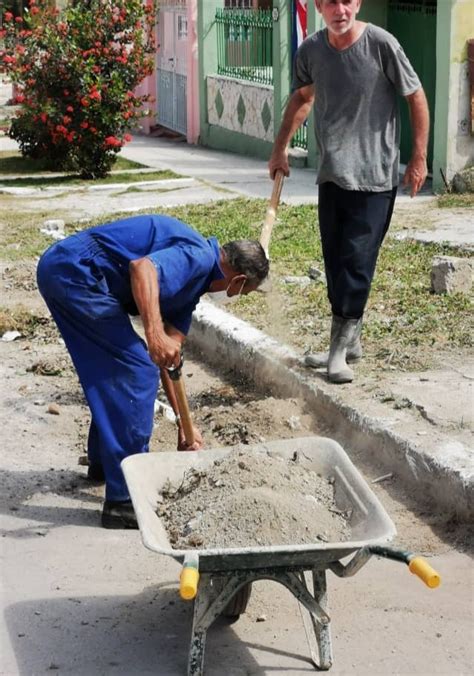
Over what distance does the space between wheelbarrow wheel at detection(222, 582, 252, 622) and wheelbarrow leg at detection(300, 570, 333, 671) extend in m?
0.23

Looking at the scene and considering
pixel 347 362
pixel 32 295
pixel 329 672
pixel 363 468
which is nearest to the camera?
pixel 329 672

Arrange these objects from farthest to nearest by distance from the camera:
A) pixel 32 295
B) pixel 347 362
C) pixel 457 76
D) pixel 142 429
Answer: pixel 457 76 < pixel 32 295 < pixel 347 362 < pixel 142 429

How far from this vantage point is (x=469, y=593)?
14.6 ft

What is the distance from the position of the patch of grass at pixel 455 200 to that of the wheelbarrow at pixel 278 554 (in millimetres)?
7521

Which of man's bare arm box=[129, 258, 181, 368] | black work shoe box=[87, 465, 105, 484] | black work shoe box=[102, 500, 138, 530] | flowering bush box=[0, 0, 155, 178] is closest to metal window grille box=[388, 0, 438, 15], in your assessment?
flowering bush box=[0, 0, 155, 178]

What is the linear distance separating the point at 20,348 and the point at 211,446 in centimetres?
245

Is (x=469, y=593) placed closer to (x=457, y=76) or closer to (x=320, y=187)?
(x=320, y=187)

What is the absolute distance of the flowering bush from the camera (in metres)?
15.0

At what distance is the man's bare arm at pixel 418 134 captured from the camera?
20.2ft

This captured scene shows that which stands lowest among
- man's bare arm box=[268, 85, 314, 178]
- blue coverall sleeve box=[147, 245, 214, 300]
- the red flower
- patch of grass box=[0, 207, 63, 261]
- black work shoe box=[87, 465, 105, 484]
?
patch of grass box=[0, 207, 63, 261]

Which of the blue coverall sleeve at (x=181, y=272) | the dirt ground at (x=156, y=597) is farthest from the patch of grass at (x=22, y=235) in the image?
the blue coverall sleeve at (x=181, y=272)

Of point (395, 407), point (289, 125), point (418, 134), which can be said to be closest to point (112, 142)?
point (289, 125)

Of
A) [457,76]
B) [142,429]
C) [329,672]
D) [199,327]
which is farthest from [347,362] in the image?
[457,76]

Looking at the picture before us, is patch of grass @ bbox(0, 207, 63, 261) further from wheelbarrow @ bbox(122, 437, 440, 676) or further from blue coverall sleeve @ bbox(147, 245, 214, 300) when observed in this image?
wheelbarrow @ bbox(122, 437, 440, 676)
